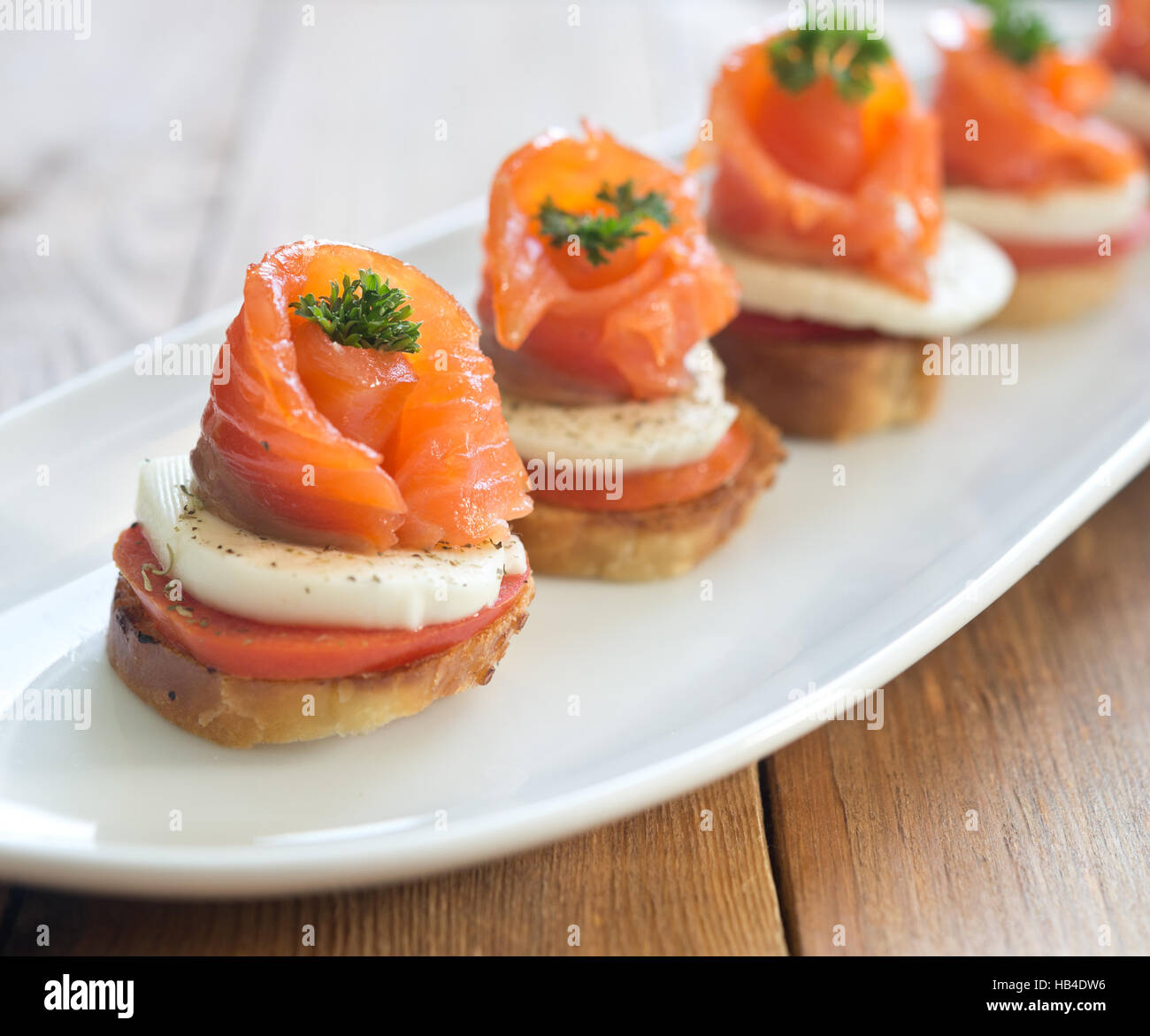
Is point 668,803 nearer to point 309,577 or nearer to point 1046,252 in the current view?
point 309,577

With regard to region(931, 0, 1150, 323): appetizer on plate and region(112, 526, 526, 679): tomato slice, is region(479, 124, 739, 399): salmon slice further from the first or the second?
region(931, 0, 1150, 323): appetizer on plate

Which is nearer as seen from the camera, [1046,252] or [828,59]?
[828,59]

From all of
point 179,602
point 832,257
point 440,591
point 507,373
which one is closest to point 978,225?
point 832,257

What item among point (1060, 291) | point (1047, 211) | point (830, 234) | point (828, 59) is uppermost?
point (828, 59)

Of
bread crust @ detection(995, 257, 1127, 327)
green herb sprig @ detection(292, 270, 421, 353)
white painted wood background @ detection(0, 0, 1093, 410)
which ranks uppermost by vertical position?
green herb sprig @ detection(292, 270, 421, 353)

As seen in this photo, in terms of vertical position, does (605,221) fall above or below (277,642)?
above

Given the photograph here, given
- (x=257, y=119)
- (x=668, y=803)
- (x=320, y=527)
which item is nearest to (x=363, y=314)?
(x=320, y=527)

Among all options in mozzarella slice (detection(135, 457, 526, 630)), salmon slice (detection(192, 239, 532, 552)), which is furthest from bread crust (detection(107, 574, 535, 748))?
salmon slice (detection(192, 239, 532, 552))
